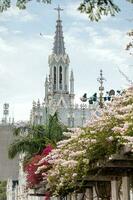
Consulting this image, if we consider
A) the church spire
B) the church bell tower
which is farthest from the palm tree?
the church bell tower

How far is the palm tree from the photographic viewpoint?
27250 millimetres

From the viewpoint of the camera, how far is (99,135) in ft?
30.1

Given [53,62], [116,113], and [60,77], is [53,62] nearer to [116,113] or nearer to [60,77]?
[60,77]

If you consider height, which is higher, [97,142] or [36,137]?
[36,137]

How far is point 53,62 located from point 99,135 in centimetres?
11729

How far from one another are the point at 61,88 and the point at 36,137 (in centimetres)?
9819

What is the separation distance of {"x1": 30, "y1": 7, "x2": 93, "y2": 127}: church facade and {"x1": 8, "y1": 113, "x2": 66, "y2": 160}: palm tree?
7992 centimetres

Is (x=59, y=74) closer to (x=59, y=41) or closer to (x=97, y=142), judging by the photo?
(x=59, y=41)

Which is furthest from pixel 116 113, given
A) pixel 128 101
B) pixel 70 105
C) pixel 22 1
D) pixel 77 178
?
pixel 70 105

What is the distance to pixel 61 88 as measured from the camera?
126 metres

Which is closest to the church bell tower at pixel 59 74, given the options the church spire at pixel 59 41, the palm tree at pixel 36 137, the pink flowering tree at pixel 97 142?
the church spire at pixel 59 41

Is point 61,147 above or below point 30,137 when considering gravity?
below

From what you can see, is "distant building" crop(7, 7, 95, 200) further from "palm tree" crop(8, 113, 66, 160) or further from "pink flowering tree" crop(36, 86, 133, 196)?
"pink flowering tree" crop(36, 86, 133, 196)

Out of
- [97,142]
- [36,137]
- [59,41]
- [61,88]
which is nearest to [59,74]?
[61,88]
